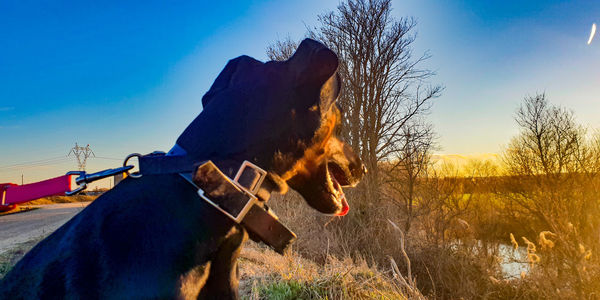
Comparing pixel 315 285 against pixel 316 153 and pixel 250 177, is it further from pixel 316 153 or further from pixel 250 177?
pixel 250 177

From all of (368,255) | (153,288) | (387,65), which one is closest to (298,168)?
(153,288)

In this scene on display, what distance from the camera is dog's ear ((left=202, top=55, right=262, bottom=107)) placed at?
5.30 feet

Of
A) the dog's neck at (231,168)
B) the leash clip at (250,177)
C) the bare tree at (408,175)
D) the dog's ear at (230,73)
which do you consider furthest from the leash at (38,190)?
the bare tree at (408,175)

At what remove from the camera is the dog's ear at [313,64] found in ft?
4.70

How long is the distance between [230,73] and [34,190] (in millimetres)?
1589

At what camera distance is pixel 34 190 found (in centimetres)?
212

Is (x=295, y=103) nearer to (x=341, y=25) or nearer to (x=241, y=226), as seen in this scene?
(x=241, y=226)

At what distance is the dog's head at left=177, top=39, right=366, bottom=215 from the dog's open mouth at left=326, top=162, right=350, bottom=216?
0.13 meters

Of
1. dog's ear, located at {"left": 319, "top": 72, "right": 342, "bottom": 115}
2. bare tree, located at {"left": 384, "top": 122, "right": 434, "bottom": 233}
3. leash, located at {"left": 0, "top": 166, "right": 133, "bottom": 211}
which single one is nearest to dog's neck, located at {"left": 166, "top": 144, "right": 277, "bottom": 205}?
dog's ear, located at {"left": 319, "top": 72, "right": 342, "bottom": 115}

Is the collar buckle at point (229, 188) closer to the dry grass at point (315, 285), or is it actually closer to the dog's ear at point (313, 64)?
the dog's ear at point (313, 64)

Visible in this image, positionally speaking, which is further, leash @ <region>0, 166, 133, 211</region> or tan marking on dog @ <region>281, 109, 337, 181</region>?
leash @ <region>0, 166, 133, 211</region>

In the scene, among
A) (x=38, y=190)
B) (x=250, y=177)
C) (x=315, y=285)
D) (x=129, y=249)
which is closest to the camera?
(x=129, y=249)

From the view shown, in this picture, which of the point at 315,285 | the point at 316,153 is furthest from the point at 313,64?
the point at 315,285

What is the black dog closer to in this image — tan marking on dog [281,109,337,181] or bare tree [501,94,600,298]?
tan marking on dog [281,109,337,181]
